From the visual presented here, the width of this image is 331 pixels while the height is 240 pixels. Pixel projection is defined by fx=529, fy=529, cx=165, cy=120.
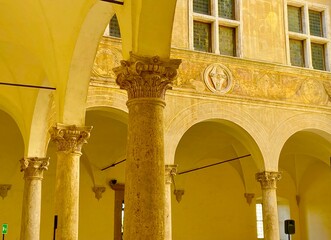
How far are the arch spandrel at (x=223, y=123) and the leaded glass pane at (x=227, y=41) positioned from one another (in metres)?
1.76

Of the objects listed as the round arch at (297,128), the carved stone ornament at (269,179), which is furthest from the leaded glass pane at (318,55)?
the carved stone ornament at (269,179)

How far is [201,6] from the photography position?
14664 mm

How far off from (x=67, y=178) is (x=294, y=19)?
993cm

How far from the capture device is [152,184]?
5.32 meters

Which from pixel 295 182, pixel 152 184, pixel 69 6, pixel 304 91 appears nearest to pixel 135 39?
pixel 152 184

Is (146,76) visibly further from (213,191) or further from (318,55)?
(213,191)

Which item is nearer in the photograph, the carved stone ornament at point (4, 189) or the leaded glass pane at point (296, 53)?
the leaded glass pane at point (296, 53)

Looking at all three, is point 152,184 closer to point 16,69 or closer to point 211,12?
point 16,69

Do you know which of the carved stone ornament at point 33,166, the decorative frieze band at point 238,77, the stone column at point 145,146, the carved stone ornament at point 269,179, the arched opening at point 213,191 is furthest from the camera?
the arched opening at point 213,191

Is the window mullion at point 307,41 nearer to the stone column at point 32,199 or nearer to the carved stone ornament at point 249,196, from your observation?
the carved stone ornament at point 249,196

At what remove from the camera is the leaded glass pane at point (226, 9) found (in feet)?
48.7

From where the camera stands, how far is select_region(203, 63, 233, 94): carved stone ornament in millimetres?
13664

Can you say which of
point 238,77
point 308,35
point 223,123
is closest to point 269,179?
point 223,123

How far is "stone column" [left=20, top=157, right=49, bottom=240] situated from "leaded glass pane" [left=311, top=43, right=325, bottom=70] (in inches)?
336
